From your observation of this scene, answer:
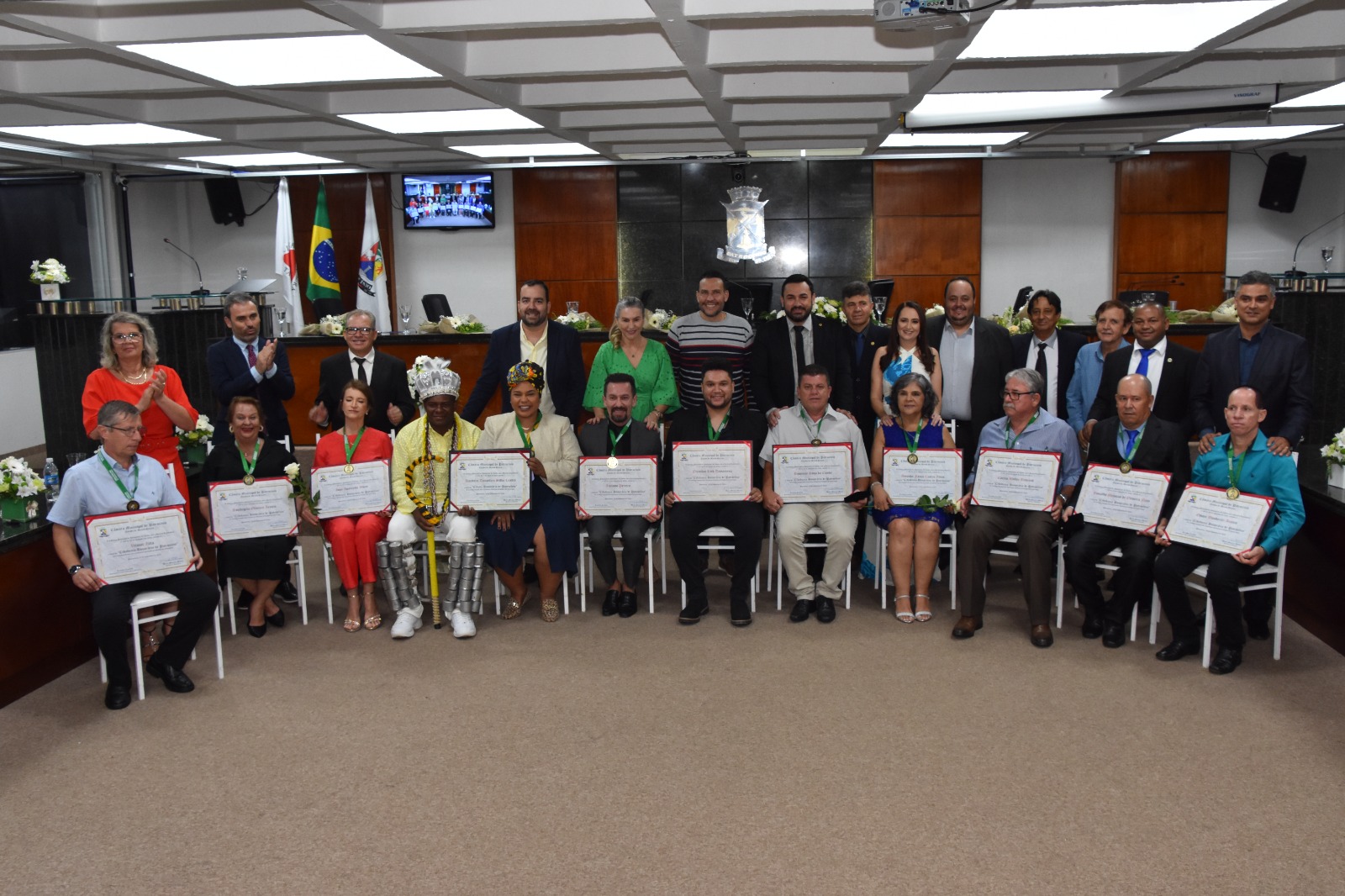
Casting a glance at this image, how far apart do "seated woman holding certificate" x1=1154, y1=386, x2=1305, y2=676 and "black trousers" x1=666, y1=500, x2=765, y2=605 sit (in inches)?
74.8

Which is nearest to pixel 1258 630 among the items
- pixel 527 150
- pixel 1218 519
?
pixel 1218 519

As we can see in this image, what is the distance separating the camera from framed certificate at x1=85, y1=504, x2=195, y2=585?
13.7 feet

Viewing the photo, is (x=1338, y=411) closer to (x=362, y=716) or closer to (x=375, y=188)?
(x=362, y=716)

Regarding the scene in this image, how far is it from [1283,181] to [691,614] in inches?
398

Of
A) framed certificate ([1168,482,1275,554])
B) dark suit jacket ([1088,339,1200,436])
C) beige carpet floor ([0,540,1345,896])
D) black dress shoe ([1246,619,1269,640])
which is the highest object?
dark suit jacket ([1088,339,1200,436])

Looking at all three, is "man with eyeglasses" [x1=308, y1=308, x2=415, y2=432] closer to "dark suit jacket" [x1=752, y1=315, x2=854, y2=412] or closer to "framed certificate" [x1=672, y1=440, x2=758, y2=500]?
"framed certificate" [x1=672, y1=440, x2=758, y2=500]

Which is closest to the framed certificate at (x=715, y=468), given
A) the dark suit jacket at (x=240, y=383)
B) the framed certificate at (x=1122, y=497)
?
the framed certificate at (x=1122, y=497)

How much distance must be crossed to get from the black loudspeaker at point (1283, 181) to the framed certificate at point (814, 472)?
919 centimetres

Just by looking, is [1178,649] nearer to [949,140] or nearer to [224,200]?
[949,140]

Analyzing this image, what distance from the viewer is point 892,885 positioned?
113 inches

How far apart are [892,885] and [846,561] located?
97.6 inches

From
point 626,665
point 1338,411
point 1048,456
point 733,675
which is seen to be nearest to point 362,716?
point 626,665

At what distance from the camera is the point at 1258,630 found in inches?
191

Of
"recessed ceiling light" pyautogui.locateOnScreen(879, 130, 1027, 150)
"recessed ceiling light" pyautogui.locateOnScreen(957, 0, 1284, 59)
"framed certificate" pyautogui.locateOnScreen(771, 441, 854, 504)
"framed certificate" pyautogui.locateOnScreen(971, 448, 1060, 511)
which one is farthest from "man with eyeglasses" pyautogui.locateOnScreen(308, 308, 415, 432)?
"recessed ceiling light" pyautogui.locateOnScreen(879, 130, 1027, 150)
